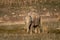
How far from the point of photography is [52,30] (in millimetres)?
1845

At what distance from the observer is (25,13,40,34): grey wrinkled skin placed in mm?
1836

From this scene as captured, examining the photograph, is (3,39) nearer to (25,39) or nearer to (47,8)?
(25,39)

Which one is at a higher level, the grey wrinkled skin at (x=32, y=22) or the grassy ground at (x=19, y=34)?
the grey wrinkled skin at (x=32, y=22)

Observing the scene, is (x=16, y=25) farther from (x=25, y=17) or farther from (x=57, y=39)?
(x=57, y=39)

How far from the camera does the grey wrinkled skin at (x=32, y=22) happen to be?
6.02ft

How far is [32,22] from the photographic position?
1860mm

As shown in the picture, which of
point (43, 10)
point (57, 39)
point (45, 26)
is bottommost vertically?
point (57, 39)

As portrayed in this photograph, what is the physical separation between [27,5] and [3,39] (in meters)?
0.40

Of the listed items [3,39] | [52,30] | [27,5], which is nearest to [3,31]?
[3,39]

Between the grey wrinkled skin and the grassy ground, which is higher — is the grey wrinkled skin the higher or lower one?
the higher one

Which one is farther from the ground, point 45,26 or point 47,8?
point 47,8

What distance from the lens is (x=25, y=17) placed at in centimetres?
184

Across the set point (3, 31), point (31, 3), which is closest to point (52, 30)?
point (31, 3)

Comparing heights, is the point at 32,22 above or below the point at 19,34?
above
